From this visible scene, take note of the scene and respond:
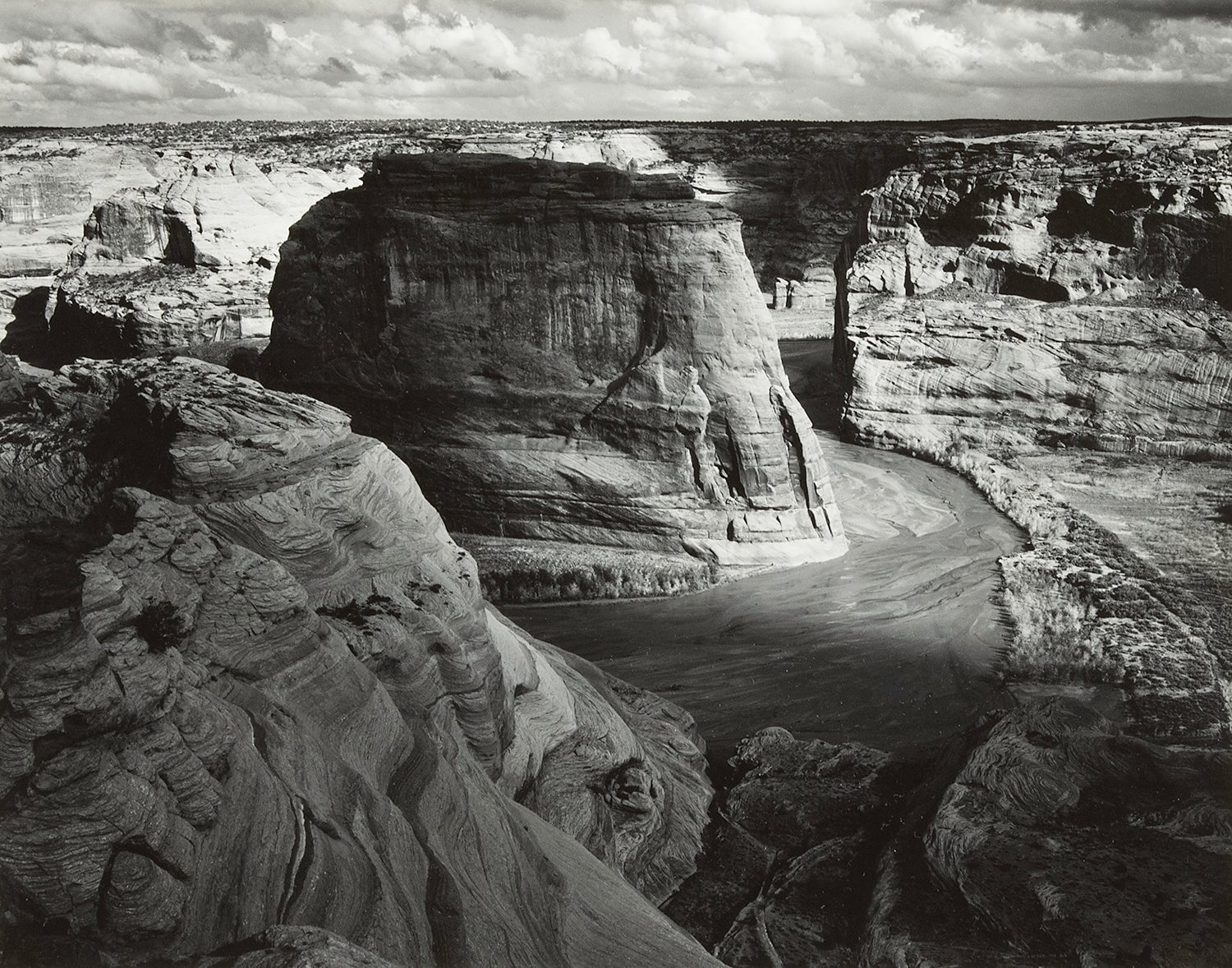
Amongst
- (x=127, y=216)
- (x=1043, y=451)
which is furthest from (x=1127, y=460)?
(x=127, y=216)

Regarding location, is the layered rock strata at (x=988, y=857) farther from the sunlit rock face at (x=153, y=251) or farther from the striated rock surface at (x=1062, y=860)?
the sunlit rock face at (x=153, y=251)

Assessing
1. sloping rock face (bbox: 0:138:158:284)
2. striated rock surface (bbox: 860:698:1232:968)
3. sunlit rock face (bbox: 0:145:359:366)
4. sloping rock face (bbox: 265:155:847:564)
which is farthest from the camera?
sloping rock face (bbox: 0:138:158:284)

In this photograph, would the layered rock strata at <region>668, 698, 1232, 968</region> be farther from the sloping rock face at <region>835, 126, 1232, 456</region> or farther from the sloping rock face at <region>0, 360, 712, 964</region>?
the sloping rock face at <region>835, 126, 1232, 456</region>

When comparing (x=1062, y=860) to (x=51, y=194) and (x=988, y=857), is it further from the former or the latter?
(x=51, y=194)

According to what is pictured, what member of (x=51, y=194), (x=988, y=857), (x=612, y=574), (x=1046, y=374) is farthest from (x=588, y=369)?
(x=51, y=194)

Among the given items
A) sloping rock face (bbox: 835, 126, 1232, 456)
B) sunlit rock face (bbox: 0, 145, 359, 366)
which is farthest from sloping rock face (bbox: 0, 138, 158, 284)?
sloping rock face (bbox: 835, 126, 1232, 456)

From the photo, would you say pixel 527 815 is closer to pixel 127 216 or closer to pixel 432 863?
pixel 432 863

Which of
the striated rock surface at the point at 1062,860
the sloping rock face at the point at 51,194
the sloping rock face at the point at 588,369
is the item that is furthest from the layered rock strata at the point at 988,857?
the sloping rock face at the point at 51,194
